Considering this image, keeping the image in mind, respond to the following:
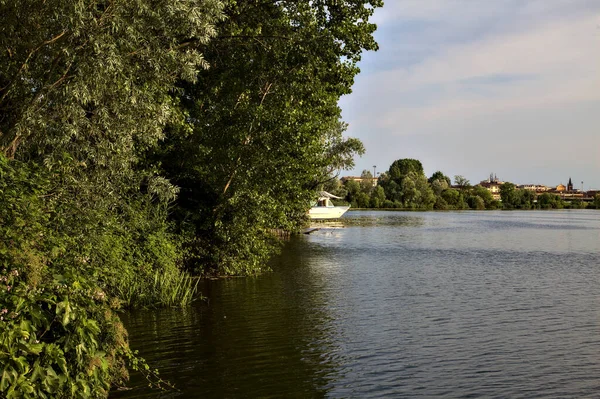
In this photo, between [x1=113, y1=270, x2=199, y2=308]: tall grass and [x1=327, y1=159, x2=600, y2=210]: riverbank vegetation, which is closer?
[x1=113, y1=270, x2=199, y2=308]: tall grass

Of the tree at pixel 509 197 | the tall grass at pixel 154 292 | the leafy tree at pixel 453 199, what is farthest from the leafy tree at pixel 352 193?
the tall grass at pixel 154 292

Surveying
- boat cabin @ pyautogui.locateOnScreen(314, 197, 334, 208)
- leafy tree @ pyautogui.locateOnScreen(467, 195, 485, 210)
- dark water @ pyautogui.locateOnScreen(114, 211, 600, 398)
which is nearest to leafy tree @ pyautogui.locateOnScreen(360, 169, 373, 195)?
leafy tree @ pyautogui.locateOnScreen(467, 195, 485, 210)

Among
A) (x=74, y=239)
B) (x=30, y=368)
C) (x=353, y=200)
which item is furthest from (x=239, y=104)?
(x=353, y=200)

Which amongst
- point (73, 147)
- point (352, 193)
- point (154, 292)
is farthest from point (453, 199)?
point (73, 147)

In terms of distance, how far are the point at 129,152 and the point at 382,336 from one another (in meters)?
7.88

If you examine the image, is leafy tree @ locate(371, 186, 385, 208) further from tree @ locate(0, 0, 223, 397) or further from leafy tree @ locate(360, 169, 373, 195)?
tree @ locate(0, 0, 223, 397)

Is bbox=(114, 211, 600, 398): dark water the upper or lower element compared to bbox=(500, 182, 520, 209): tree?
lower

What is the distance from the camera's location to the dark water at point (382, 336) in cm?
1136

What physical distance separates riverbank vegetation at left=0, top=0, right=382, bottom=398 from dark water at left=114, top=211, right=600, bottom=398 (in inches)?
66.5

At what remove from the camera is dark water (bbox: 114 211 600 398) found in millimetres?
11359

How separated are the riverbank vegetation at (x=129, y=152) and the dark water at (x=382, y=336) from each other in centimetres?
169

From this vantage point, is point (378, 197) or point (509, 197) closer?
point (378, 197)

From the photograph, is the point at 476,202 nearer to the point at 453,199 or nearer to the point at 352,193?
the point at 453,199

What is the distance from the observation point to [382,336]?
15.2 metres
